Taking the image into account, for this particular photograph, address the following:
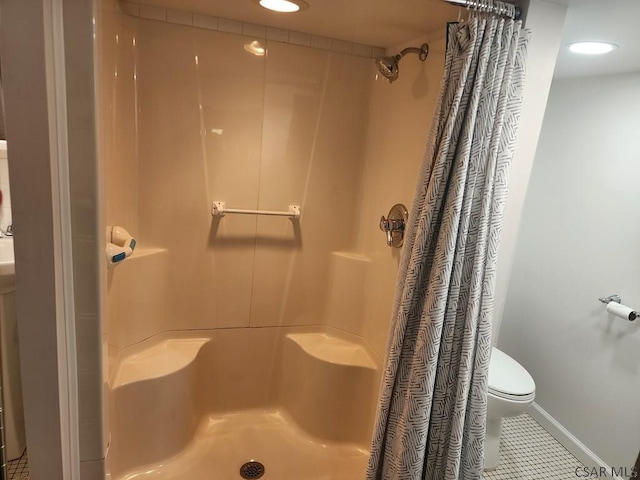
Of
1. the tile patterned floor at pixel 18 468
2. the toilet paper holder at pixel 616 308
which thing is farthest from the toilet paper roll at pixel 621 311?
the tile patterned floor at pixel 18 468

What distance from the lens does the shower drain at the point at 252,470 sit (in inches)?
74.0

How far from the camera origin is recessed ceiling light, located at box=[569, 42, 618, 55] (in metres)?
1.68

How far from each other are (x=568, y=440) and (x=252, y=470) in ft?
5.90

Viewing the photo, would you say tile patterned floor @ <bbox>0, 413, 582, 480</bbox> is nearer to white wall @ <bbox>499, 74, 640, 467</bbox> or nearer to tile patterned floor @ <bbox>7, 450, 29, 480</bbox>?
white wall @ <bbox>499, 74, 640, 467</bbox>

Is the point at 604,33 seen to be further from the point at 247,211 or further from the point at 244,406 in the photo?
the point at 244,406

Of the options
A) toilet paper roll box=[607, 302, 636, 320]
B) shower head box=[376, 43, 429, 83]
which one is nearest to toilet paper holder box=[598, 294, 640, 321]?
toilet paper roll box=[607, 302, 636, 320]

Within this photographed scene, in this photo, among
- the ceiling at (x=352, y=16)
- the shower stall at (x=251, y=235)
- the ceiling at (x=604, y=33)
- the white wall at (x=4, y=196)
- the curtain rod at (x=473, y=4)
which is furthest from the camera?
the shower stall at (x=251, y=235)

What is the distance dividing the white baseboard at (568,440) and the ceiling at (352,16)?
230cm

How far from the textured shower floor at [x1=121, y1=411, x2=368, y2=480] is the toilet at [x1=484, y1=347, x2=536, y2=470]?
0.66 m

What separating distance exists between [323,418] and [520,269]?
5.25 feet

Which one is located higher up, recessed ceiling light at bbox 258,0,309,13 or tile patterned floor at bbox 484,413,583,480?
recessed ceiling light at bbox 258,0,309,13

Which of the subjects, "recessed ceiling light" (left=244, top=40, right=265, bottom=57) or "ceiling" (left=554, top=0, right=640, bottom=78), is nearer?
"ceiling" (left=554, top=0, right=640, bottom=78)

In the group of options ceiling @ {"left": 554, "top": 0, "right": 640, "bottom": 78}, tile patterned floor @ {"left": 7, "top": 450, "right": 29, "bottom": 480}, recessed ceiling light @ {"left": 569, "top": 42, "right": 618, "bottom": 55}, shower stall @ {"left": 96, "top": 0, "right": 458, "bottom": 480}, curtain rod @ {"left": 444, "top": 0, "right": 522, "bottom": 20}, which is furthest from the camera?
shower stall @ {"left": 96, "top": 0, "right": 458, "bottom": 480}

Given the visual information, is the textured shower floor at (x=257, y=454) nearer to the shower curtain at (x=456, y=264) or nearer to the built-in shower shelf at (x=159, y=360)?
the built-in shower shelf at (x=159, y=360)
